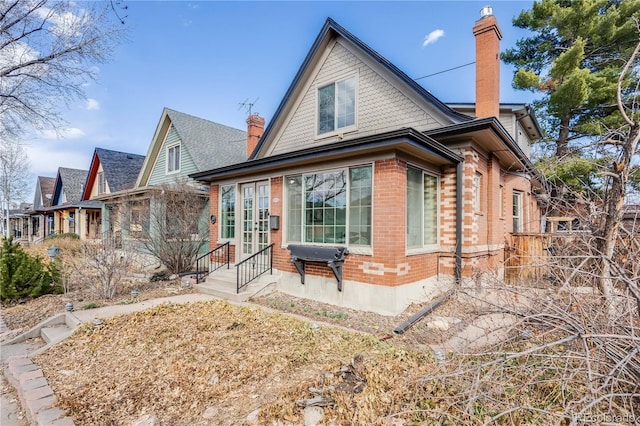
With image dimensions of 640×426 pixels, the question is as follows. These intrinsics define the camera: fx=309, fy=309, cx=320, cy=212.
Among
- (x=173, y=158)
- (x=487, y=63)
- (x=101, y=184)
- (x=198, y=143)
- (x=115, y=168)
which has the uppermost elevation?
(x=487, y=63)

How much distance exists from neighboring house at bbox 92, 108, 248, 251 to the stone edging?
919 centimetres

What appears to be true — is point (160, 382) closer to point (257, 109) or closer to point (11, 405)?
point (11, 405)

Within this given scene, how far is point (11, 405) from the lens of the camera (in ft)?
12.1

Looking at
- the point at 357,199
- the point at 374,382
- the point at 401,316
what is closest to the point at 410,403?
the point at 374,382

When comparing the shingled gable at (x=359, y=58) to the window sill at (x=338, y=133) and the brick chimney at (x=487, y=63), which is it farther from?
the brick chimney at (x=487, y=63)

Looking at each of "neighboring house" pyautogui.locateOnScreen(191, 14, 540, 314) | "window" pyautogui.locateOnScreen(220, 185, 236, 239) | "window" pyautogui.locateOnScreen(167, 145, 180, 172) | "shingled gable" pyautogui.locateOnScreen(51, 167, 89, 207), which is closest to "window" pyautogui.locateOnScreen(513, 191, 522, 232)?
"neighboring house" pyautogui.locateOnScreen(191, 14, 540, 314)

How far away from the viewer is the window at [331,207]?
22.1 feet

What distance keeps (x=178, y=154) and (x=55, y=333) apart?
38.8 feet

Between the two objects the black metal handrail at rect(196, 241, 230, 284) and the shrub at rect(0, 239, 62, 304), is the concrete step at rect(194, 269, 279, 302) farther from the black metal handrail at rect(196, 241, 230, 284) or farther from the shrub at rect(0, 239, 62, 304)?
the shrub at rect(0, 239, 62, 304)

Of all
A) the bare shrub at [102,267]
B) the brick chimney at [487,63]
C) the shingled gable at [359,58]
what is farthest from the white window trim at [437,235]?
the bare shrub at [102,267]

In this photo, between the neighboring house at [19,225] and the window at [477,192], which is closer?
the window at [477,192]

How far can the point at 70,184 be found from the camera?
2673cm

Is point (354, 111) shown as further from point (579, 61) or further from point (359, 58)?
point (579, 61)

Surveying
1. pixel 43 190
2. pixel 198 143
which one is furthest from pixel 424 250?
pixel 43 190
